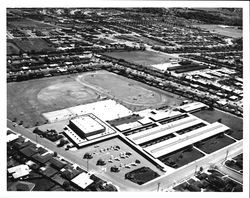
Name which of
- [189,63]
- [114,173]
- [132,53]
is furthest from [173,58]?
[114,173]

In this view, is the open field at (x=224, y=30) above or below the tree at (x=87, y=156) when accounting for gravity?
above

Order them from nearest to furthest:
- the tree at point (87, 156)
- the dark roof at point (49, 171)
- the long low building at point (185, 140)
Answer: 1. the dark roof at point (49, 171)
2. the tree at point (87, 156)
3. the long low building at point (185, 140)

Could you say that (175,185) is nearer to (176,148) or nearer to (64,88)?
(176,148)

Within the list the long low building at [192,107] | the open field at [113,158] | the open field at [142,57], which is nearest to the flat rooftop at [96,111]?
the open field at [113,158]

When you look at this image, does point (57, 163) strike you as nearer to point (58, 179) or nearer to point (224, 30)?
point (58, 179)

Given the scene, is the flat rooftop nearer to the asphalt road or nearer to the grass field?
the grass field

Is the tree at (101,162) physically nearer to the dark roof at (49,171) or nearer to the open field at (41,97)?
the dark roof at (49,171)

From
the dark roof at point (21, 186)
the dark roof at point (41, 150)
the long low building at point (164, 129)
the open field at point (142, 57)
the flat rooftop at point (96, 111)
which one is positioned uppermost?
the open field at point (142, 57)
